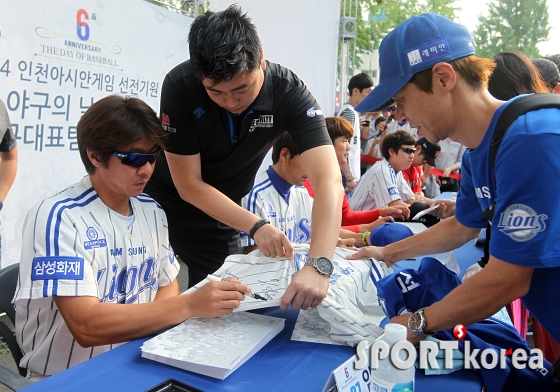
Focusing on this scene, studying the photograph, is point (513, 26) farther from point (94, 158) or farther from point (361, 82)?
point (94, 158)

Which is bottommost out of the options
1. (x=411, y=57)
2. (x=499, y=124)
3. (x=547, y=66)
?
(x=499, y=124)

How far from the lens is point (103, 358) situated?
123 cm

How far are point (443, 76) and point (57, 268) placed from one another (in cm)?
123

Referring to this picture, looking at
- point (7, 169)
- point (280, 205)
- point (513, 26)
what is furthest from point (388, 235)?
point (513, 26)

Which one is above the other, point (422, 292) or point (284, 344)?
point (422, 292)

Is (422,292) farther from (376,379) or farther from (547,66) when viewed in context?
(547,66)

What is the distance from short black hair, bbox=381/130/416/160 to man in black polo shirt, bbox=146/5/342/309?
239 cm

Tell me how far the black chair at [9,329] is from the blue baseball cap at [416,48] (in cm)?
128

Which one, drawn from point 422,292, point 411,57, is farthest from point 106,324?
point 411,57

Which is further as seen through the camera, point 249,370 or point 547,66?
point 547,66

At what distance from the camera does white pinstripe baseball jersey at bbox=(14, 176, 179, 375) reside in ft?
4.55

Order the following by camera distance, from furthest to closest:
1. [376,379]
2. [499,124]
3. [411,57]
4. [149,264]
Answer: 1. [149,264]
2. [411,57]
3. [499,124]
4. [376,379]

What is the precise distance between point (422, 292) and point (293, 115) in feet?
3.34

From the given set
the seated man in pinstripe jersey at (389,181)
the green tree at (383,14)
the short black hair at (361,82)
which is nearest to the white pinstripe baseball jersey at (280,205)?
the seated man in pinstripe jersey at (389,181)
